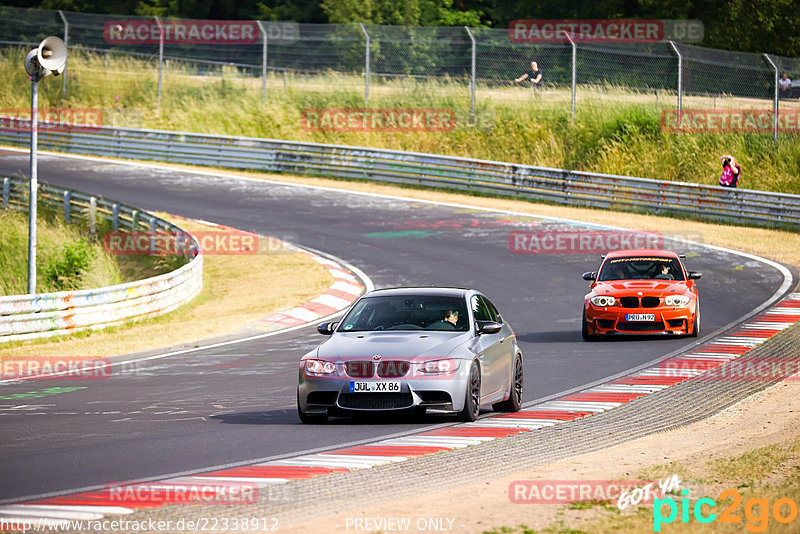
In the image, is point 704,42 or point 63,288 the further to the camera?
point 704,42

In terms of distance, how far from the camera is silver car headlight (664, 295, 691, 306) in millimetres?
18859

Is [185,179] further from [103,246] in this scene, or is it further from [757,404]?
[757,404]

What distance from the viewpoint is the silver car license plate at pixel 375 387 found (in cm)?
1138

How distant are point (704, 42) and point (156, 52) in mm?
25559

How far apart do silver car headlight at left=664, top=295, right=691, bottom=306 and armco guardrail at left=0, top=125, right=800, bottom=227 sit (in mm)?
14208

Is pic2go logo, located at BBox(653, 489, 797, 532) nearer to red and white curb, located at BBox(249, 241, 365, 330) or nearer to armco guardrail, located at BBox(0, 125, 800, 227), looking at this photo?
red and white curb, located at BBox(249, 241, 365, 330)

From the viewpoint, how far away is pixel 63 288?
82.2 ft

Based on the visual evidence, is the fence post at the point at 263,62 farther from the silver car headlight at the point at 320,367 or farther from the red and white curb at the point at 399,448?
the silver car headlight at the point at 320,367

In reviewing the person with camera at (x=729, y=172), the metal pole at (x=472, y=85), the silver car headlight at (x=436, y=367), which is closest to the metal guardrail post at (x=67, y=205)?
the metal pole at (x=472, y=85)

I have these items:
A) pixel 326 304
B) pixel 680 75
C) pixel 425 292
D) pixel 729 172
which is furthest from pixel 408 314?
pixel 680 75

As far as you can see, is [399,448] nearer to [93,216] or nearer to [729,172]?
[93,216]

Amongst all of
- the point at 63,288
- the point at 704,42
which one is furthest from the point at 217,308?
the point at 704,42

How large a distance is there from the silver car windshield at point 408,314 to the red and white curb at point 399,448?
3.54ft
